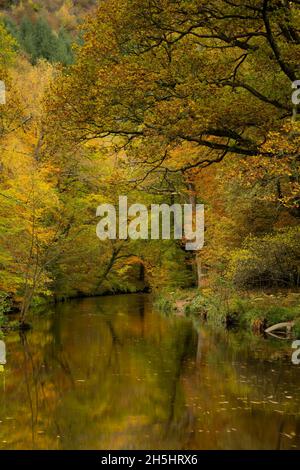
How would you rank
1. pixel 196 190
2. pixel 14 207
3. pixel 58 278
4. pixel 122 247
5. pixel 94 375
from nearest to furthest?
pixel 94 375, pixel 14 207, pixel 196 190, pixel 58 278, pixel 122 247

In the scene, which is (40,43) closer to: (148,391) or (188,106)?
(188,106)

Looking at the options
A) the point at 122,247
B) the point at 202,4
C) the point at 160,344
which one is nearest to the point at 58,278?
the point at 122,247

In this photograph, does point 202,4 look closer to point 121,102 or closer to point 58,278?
point 121,102

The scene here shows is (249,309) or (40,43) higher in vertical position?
(40,43)

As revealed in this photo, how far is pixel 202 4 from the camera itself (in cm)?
1106

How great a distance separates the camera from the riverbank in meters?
17.4

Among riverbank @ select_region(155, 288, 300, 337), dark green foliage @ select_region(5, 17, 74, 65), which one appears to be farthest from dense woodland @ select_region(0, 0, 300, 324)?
dark green foliage @ select_region(5, 17, 74, 65)

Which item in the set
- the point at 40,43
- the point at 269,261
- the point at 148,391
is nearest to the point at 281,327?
the point at 269,261

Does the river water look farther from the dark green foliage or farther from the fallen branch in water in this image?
the dark green foliage

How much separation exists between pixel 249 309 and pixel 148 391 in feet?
29.6

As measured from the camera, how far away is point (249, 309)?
1894 centimetres

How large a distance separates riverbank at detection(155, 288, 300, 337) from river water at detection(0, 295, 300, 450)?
98 cm

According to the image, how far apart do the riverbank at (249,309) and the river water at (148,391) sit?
979 millimetres

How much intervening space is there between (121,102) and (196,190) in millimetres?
16274
